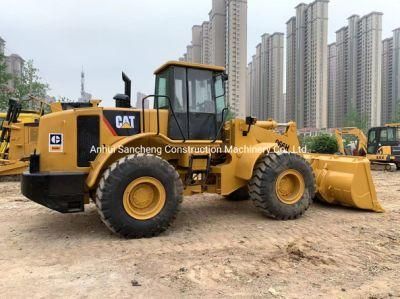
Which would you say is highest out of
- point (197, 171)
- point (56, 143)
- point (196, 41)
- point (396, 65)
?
point (196, 41)

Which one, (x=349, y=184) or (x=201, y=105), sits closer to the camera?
(x=201, y=105)

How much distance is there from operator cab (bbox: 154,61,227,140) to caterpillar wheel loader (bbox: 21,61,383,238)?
0.02 metres

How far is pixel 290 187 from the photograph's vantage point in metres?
7.00

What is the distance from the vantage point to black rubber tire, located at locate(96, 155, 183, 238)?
5.37 metres

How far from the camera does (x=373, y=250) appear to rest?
5.05 metres

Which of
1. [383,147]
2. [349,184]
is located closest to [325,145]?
[383,147]

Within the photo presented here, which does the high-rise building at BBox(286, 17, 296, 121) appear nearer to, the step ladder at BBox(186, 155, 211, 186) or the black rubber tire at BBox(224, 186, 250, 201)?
the black rubber tire at BBox(224, 186, 250, 201)

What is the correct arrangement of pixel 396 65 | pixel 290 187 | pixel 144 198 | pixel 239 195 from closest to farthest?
pixel 144 198
pixel 290 187
pixel 239 195
pixel 396 65

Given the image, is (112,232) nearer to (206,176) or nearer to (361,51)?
(206,176)

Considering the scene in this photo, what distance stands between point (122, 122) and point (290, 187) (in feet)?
10.3

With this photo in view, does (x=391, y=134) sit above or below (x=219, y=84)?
below

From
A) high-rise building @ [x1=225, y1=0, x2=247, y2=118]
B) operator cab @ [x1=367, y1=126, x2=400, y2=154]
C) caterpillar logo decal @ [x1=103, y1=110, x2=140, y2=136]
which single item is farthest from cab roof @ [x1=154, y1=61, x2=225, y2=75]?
high-rise building @ [x1=225, y1=0, x2=247, y2=118]

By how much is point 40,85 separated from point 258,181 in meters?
24.9

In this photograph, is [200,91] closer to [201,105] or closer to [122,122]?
[201,105]
